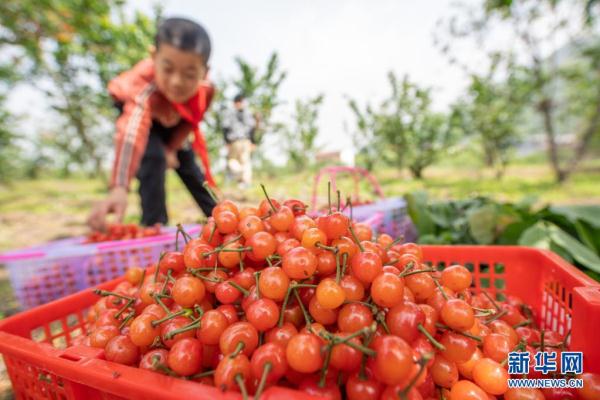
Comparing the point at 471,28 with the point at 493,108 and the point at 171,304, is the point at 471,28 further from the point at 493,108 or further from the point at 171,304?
the point at 171,304

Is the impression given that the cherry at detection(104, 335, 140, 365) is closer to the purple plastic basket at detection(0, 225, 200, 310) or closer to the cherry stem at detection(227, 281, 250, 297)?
the cherry stem at detection(227, 281, 250, 297)

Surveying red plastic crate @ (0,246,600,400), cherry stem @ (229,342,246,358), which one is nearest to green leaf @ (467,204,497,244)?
red plastic crate @ (0,246,600,400)

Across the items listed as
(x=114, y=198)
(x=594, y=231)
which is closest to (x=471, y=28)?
(x=594, y=231)

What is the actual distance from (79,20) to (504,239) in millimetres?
6841

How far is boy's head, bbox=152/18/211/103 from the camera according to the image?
1.74 metres

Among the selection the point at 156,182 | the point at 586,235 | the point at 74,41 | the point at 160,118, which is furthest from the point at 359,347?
the point at 74,41

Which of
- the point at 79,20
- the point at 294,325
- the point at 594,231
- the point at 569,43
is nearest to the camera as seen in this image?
the point at 294,325

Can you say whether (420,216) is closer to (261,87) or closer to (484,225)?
(484,225)

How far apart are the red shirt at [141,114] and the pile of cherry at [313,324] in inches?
38.5

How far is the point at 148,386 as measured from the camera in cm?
54

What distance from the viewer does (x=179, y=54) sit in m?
1.75

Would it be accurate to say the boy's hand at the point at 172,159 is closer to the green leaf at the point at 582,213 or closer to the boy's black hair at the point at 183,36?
the boy's black hair at the point at 183,36

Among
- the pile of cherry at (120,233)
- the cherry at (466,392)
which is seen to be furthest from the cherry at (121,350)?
the pile of cherry at (120,233)

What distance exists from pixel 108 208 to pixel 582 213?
241 centimetres
